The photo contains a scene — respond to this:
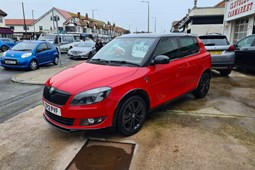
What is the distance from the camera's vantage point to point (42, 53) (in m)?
11.7

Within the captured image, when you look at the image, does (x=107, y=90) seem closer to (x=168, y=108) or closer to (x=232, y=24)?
(x=168, y=108)

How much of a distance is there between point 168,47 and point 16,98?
4328 millimetres

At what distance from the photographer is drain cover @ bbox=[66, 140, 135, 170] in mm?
2795

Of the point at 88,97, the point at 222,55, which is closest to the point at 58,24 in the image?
the point at 222,55

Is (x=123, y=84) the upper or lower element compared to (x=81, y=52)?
upper

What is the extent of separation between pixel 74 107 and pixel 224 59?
6.34 m

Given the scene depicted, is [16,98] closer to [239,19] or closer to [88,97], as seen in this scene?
[88,97]

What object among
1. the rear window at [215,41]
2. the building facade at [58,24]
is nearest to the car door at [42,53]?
the rear window at [215,41]

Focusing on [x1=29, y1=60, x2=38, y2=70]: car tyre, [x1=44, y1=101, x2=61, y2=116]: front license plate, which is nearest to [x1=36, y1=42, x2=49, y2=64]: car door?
[x1=29, y1=60, x2=38, y2=70]: car tyre

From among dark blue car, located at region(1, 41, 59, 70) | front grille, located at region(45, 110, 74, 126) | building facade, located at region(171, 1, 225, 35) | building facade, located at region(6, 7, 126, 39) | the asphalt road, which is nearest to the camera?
front grille, located at region(45, 110, 74, 126)

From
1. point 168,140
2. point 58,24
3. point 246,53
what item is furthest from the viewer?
point 58,24

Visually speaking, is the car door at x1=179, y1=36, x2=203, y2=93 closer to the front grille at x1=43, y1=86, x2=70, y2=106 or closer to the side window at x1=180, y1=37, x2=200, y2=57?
the side window at x1=180, y1=37, x2=200, y2=57

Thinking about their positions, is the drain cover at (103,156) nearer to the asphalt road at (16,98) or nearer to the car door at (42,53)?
the asphalt road at (16,98)

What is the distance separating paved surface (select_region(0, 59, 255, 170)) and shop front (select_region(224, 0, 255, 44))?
10835mm
